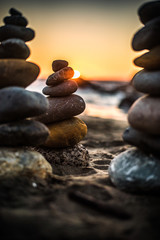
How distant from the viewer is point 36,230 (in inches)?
75.5

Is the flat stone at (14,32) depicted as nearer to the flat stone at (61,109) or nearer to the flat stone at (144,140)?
the flat stone at (61,109)

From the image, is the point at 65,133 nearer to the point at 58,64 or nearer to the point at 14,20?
the point at 58,64

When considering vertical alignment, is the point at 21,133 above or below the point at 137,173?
above

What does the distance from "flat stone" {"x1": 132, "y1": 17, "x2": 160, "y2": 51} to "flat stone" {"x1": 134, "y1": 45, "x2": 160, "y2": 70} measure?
12 cm

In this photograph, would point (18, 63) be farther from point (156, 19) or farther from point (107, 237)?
point (107, 237)

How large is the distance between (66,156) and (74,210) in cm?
188

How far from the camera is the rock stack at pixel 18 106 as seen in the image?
3037 mm

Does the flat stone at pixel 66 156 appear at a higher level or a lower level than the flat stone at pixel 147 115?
lower

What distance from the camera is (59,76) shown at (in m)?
4.33

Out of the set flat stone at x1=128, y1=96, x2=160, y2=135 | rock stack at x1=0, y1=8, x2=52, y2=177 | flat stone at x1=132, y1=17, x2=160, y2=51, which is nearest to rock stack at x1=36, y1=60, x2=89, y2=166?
rock stack at x1=0, y1=8, x2=52, y2=177

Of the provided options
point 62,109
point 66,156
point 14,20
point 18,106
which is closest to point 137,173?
point 66,156

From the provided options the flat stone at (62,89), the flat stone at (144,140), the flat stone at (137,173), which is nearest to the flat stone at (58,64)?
the flat stone at (62,89)

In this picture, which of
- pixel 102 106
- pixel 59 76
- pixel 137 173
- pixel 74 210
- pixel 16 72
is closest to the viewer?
pixel 74 210

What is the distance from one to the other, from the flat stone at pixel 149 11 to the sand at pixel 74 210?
273 cm
